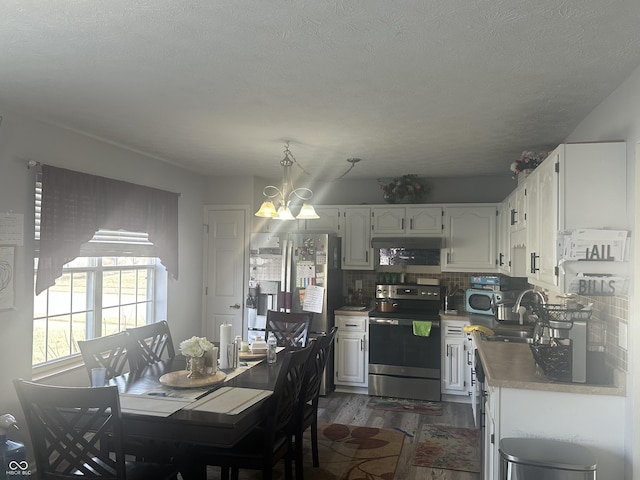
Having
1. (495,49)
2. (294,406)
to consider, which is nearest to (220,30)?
(495,49)

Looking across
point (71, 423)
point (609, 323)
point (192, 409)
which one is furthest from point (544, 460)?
point (71, 423)

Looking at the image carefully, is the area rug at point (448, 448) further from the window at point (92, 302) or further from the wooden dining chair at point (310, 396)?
the window at point (92, 302)

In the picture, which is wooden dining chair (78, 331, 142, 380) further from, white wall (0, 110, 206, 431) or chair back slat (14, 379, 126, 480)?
chair back slat (14, 379, 126, 480)

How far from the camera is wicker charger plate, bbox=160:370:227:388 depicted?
2.67 meters

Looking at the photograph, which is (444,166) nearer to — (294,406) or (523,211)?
(523,211)

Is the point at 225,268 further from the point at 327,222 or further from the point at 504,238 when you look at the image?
the point at 504,238

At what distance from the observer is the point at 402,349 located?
5023 mm

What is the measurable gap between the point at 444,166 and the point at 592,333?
2.43 meters

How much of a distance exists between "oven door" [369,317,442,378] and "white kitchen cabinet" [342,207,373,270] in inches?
27.5

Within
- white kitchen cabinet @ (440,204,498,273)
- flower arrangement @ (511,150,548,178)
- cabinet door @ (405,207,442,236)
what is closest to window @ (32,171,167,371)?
cabinet door @ (405,207,442,236)

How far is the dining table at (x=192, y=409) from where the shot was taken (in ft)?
7.09

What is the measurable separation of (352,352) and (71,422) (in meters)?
3.43

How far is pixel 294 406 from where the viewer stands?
117 inches

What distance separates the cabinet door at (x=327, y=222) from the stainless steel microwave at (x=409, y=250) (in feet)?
1.51
